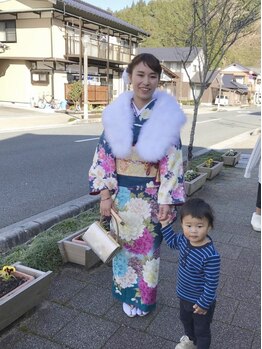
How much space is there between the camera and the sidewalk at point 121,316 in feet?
7.97

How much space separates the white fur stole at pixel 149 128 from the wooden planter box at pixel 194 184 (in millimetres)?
3147

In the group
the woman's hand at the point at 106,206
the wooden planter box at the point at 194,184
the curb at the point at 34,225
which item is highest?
the woman's hand at the point at 106,206

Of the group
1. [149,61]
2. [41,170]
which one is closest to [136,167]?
[149,61]

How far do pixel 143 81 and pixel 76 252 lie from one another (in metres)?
1.70

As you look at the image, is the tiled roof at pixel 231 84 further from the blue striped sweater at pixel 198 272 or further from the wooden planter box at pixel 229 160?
the blue striped sweater at pixel 198 272

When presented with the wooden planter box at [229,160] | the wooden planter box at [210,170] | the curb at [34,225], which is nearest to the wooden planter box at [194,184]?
the wooden planter box at [210,170]

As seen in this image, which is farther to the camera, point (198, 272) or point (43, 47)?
point (43, 47)

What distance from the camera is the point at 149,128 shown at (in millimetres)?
2418

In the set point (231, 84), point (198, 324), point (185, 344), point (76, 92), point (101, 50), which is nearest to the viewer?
point (198, 324)

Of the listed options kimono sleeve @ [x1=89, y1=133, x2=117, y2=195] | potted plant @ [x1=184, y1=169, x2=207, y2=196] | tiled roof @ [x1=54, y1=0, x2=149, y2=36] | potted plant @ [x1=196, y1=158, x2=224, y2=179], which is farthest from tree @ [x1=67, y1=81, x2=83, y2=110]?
kimono sleeve @ [x1=89, y1=133, x2=117, y2=195]

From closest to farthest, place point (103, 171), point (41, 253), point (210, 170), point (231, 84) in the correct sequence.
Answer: point (103, 171) < point (41, 253) < point (210, 170) < point (231, 84)

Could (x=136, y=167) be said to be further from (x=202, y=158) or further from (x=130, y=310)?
(x=202, y=158)

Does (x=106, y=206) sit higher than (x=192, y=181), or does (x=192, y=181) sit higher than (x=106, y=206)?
(x=106, y=206)

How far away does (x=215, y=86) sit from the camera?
197ft
